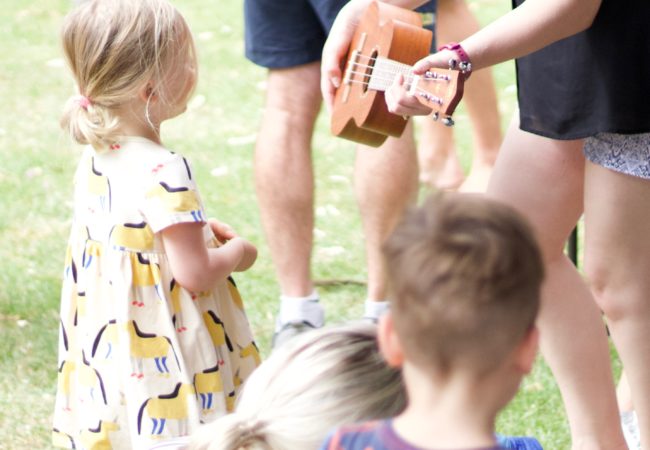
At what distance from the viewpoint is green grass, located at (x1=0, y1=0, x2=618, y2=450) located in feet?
11.0

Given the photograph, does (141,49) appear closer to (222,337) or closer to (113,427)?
(222,337)

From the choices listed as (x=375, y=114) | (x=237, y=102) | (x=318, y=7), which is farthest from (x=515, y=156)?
(x=237, y=102)

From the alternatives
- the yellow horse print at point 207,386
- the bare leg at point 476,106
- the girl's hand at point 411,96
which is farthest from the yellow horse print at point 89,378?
the bare leg at point 476,106

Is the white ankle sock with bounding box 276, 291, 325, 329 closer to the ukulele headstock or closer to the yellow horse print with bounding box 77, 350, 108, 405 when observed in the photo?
the yellow horse print with bounding box 77, 350, 108, 405

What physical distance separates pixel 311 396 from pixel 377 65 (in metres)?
1.37

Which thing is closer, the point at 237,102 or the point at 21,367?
the point at 21,367

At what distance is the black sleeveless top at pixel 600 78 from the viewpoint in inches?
92.0

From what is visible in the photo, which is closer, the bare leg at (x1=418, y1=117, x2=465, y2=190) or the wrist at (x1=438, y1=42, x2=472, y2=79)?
the wrist at (x1=438, y1=42, x2=472, y2=79)

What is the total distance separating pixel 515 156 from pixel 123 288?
93cm

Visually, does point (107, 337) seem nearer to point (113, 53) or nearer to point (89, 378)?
Result: point (89, 378)

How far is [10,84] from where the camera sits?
21.1 feet

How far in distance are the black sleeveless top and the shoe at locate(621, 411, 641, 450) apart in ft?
2.84

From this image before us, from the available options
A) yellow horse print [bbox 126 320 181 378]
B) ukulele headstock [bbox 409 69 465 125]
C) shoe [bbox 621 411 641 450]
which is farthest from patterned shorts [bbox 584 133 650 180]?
yellow horse print [bbox 126 320 181 378]

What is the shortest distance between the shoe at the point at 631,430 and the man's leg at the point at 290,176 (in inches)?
39.9
